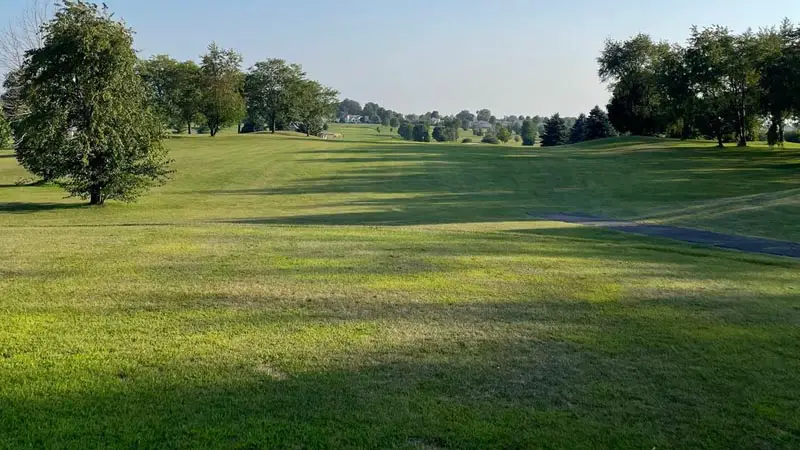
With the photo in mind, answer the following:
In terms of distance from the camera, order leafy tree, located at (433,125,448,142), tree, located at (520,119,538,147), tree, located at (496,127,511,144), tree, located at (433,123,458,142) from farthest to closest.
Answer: leafy tree, located at (433,125,448,142) < tree, located at (433,123,458,142) < tree, located at (496,127,511,144) < tree, located at (520,119,538,147)

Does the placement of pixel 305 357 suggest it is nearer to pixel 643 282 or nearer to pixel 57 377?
pixel 57 377

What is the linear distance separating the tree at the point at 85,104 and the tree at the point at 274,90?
223 ft

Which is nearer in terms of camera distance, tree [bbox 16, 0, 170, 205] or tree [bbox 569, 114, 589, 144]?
tree [bbox 16, 0, 170, 205]

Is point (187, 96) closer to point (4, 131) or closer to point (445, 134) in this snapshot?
point (4, 131)

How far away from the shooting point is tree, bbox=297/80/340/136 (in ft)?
298

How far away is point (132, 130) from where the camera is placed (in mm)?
22547

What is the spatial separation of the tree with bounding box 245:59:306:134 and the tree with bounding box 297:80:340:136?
2.86 ft

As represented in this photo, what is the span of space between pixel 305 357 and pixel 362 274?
3.09m

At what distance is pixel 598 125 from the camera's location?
88.0 m

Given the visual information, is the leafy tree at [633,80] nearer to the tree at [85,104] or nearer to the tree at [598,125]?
the tree at [598,125]

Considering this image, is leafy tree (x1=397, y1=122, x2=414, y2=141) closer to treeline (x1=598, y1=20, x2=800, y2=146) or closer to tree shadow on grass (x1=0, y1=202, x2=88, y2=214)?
treeline (x1=598, y1=20, x2=800, y2=146)

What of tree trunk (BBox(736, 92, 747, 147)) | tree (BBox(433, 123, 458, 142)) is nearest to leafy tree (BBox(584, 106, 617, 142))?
tree trunk (BBox(736, 92, 747, 147))

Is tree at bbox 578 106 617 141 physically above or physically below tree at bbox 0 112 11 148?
above

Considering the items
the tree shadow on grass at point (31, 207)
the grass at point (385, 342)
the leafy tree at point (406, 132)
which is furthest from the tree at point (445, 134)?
the grass at point (385, 342)
